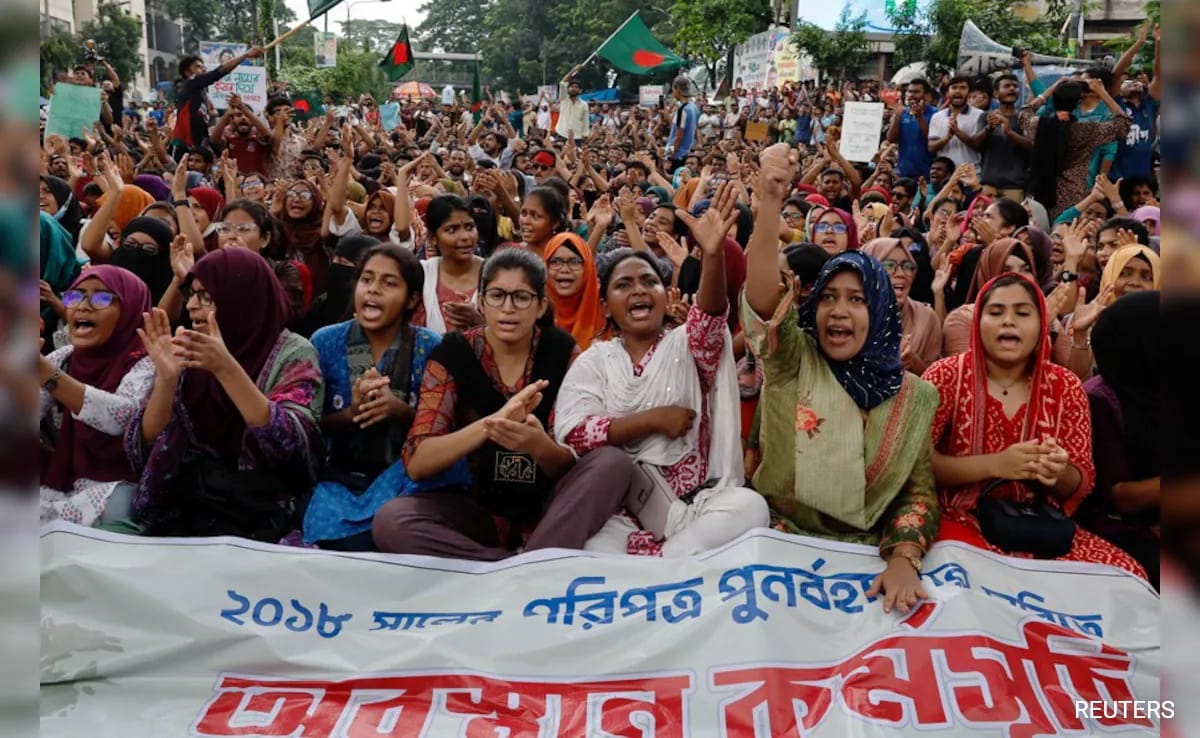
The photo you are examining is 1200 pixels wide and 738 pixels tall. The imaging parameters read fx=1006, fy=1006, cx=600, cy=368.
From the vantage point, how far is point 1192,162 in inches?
19.2

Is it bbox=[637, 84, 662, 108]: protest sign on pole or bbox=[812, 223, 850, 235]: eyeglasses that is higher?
bbox=[637, 84, 662, 108]: protest sign on pole

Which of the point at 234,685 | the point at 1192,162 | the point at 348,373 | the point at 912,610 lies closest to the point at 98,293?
the point at 348,373

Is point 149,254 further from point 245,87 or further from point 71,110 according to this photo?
point 245,87

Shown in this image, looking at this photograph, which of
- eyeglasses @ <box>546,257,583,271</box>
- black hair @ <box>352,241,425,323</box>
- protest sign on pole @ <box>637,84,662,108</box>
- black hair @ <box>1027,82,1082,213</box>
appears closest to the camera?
black hair @ <box>352,241,425,323</box>

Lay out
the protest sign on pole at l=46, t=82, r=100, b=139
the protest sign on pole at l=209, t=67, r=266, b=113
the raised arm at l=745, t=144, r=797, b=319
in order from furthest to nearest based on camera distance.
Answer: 1. the protest sign on pole at l=209, t=67, r=266, b=113
2. the protest sign on pole at l=46, t=82, r=100, b=139
3. the raised arm at l=745, t=144, r=797, b=319

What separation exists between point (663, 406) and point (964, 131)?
6521 mm

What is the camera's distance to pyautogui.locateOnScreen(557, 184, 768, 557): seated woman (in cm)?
310

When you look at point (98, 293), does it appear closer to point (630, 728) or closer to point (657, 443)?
point (657, 443)

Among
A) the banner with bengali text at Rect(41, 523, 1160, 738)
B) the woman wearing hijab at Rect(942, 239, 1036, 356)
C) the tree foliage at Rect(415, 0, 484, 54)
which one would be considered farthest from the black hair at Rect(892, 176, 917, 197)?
the tree foliage at Rect(415, 0, 484, 54)

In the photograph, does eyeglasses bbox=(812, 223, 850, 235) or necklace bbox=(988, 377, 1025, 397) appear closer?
necklace bbox=(988, 377, 1025, 397)

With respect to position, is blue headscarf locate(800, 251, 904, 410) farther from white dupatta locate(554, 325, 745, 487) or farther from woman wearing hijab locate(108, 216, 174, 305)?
woman wearing hijab locate(108, 216, 174, 305)

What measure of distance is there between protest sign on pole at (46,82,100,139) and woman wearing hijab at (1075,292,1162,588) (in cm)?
778

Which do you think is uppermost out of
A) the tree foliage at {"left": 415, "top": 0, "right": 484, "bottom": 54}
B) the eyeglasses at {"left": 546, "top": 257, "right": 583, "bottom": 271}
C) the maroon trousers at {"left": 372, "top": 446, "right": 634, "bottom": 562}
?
the tree foliage at {"left": 415, "top": 0, "right": 484, "bottom": 54}

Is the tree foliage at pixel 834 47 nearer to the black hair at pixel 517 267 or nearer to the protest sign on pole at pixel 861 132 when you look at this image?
the protest sign on pole at pixel 861 132
